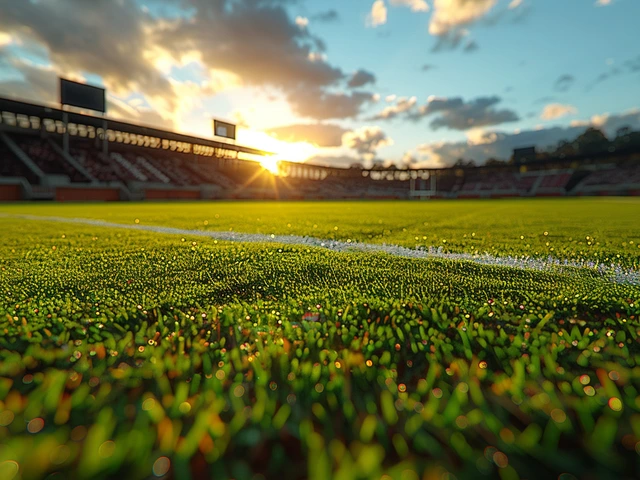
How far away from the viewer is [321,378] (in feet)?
3.07

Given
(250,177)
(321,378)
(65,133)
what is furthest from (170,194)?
(321,378)

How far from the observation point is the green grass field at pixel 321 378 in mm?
643

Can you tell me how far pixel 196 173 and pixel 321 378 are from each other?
43.0 meters

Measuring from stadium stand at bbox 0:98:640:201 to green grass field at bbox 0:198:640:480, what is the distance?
2843 centimetres

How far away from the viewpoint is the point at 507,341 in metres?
1.16

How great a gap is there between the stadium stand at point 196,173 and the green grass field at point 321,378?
28435mm

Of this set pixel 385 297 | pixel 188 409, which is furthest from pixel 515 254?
pixel 188 409

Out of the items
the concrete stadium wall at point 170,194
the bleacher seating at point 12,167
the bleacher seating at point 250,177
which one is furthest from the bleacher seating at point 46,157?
the concrete stadium wall at point 170,194

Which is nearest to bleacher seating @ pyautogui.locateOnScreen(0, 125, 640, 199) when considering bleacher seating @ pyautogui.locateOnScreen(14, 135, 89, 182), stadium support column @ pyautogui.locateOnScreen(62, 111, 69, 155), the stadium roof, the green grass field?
bleacher seating @ pyautogui.locateOnScreen(14, 135, 89, 182)

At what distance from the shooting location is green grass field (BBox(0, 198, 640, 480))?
64cm

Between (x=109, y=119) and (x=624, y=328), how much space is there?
40.5 metres

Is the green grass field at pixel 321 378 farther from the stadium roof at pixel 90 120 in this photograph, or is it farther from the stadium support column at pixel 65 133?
the stadium support column at pixel 65 133

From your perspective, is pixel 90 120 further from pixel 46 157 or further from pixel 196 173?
pixel 196 173

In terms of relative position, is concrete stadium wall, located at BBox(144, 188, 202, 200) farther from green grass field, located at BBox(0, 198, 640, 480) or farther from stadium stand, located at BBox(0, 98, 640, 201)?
green grass field, located at BBox(0, 198, 640, 480)
